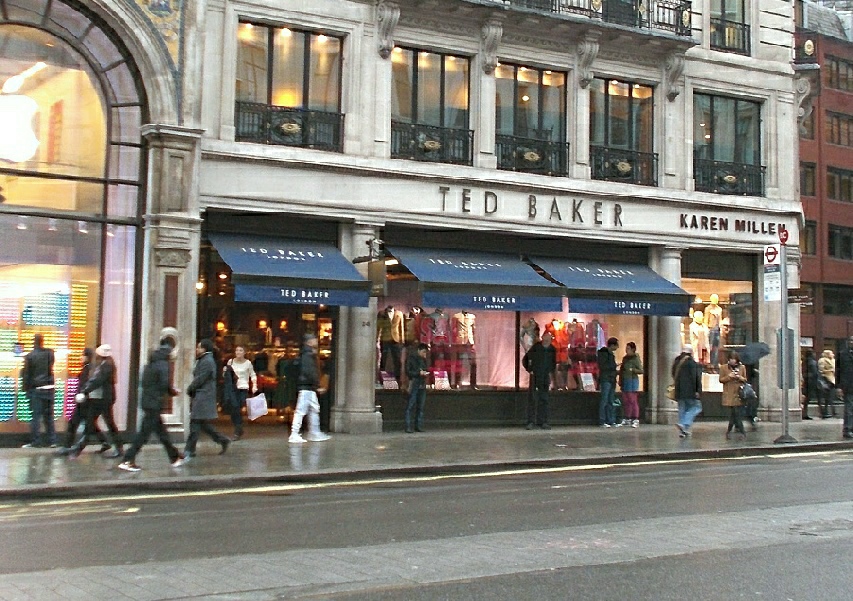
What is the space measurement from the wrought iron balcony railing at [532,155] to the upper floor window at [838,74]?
41.6 m

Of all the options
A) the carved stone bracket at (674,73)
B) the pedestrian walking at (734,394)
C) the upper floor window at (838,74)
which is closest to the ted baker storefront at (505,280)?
the carved stone bracket at (674,73)

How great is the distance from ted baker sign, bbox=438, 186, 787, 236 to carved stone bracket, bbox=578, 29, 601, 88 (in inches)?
110

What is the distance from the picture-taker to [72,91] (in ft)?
60.2

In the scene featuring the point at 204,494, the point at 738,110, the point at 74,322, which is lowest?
the point at 204,494

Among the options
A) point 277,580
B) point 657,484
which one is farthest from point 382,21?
point 277,580

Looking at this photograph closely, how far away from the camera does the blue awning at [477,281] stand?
20656mm

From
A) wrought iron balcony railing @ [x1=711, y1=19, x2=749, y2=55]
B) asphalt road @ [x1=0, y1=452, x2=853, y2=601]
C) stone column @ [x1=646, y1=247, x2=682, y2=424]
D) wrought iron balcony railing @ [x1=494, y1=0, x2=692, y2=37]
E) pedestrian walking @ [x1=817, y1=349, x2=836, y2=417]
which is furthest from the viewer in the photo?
pedestrian walking @ [x1=817, y1=349, x2=836, y2=417]

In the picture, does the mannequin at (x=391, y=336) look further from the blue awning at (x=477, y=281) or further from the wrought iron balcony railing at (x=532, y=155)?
the wrought iron balcony railing at (x=532, y=155)

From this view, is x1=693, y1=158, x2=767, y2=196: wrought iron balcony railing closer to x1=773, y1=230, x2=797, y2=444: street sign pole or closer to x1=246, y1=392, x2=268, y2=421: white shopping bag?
x1=773, y1=230, x2=797, y2=444: street sign pole

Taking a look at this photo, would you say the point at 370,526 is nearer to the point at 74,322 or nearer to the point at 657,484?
the point at 657,484

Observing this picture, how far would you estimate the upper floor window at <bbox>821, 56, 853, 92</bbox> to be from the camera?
59.5m

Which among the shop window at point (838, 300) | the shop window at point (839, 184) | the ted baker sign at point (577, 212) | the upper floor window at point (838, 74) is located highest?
the upper floor window at point (838, 74)

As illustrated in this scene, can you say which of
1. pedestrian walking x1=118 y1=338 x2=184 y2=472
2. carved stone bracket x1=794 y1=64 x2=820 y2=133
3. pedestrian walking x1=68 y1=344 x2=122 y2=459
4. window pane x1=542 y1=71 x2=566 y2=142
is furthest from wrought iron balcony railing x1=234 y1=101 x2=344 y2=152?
carved stone bracket x1=794 y1=64 x2=820 y2=133

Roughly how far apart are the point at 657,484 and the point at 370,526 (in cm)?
508
